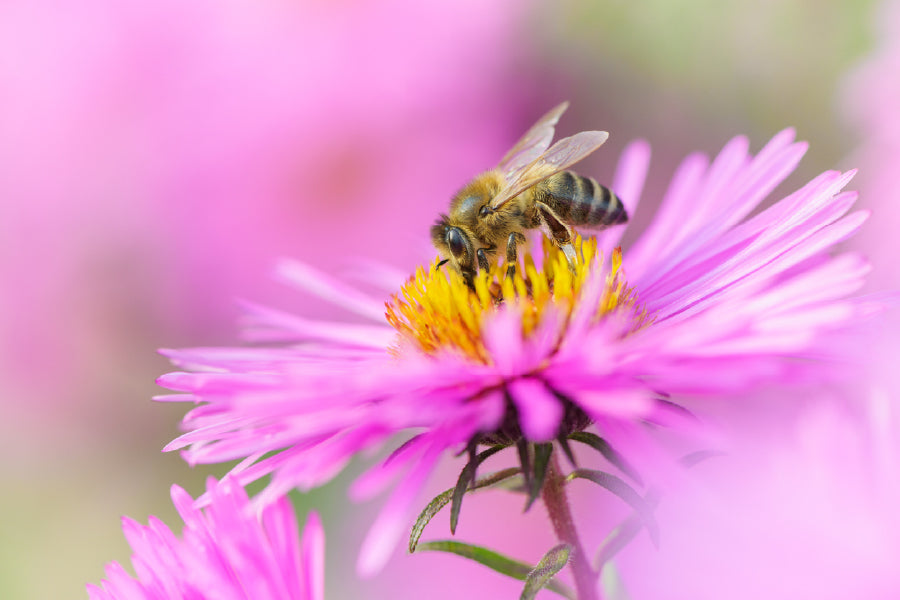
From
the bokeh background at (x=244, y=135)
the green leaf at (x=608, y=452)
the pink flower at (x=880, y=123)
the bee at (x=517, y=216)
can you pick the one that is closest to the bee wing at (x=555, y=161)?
the bee at (x=517, y=216)

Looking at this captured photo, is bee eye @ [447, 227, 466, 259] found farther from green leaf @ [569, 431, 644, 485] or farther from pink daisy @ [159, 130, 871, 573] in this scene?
green leaf @ [569, 431, 644, 485]

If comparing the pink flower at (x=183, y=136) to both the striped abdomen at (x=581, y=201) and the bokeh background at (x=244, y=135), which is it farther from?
the striped abdomen at (x=581, y=201)

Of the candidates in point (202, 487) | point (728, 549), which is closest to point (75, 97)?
point (202, 487)

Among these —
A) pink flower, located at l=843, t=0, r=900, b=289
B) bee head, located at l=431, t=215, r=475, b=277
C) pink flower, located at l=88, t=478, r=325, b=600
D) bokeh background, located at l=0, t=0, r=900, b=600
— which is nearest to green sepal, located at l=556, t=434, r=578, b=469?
pink flower, located at l=88, t=478, r=325, b=600

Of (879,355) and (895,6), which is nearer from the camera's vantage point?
(879,355)

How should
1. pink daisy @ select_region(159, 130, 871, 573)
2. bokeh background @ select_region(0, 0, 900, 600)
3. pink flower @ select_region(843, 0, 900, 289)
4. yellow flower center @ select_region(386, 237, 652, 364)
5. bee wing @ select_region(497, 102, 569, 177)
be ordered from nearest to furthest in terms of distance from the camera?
pink daisy @ select_region(159, 130, 871, 573), yellow flower center @ select_region(386, 237, 652, 364), bee wing @ select_region(497, 102, 569, 177), pink flower @ select_region(843, 0, 900, 289), bokeh background @ select_region(0, 0, 900, 600)

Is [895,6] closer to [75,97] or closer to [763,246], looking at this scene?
[763,246]
